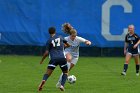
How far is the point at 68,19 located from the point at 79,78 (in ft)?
40.4

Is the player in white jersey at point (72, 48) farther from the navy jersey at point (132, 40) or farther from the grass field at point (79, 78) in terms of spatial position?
the navy jersey at point (132, 40)

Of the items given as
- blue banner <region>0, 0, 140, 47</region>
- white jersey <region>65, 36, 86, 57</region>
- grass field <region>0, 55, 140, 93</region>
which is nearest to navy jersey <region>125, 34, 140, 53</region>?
grass field <region>0, 55, 140, 93</region>

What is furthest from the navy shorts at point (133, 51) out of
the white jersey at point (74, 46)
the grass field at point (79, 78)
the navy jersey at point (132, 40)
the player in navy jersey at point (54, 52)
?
the player in navy jersey at point (54, 52)

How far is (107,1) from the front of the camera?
104 feet

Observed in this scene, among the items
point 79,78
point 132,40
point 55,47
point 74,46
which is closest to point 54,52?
point 55,47

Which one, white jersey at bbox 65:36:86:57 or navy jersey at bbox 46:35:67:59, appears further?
white jersey at bbox 65:36:86:57

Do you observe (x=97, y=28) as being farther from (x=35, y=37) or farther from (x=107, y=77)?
(x=107, y=77)

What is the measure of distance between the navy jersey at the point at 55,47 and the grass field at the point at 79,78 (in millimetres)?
1052

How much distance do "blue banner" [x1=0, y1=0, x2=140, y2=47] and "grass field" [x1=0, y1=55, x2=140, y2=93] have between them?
313 centimetres

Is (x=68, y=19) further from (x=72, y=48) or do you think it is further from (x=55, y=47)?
(x=55, y=47)

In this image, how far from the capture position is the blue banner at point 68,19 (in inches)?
1248

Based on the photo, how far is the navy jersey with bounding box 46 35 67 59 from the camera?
1542 centimetres

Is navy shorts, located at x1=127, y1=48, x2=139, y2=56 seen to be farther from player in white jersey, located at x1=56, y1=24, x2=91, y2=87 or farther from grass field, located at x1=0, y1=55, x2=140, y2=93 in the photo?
player in white jersey, located at x1=56, y1=24, x2=91, y2=87

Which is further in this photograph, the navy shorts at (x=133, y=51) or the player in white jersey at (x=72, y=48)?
the navy shorts at (x=133, y=51)
